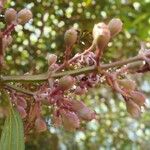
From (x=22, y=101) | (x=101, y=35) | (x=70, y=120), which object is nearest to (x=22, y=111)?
(x=22, y=101)

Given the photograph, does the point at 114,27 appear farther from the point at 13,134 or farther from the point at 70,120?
the point at 13,134

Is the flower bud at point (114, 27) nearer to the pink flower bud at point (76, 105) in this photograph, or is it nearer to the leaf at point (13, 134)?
the pink flower bud at point (76, 105)

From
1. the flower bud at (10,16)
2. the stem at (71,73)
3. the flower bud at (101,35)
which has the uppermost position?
the flower bud at (10,16)

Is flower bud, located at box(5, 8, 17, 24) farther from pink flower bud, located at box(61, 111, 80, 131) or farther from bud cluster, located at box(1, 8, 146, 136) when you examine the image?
pink flower bud, located at box(61, 111, 80, 131)

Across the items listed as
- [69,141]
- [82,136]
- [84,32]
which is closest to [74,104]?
[84,32]

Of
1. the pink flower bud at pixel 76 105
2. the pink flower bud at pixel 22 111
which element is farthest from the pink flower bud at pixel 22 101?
the pink flower bud at pixel 76 105

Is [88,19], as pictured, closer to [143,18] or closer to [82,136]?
[143,18]
